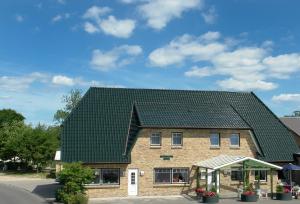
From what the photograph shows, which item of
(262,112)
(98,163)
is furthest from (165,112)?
(262,112)

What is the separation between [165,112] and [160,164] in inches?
170

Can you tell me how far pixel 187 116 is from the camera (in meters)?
39.3

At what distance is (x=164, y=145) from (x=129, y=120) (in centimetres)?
362

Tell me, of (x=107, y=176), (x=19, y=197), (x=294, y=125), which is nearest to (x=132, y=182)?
(x=107, y=176)

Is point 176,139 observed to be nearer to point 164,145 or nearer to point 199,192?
point 164,145

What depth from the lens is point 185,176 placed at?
38.4m

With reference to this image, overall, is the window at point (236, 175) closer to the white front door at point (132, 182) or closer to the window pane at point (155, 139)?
the window pane at point (155, 139)

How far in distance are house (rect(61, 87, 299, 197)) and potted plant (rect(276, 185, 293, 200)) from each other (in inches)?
47.8

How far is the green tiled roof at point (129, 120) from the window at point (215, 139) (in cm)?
113

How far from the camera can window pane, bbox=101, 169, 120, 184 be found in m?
36.4

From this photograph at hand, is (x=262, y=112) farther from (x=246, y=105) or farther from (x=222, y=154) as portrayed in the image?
(x=222, y=154)

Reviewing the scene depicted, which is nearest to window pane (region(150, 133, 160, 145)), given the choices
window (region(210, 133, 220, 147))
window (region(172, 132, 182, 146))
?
window (region(172, 132, 182, 146))

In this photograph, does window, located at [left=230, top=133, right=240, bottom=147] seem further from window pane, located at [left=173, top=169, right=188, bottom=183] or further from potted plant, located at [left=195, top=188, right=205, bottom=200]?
potted plant, located at [left=195, top=188, right=205, bottom=200]

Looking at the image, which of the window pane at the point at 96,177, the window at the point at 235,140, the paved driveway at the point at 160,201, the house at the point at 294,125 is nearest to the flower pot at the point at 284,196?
the paved driveway at the point at 160,201
